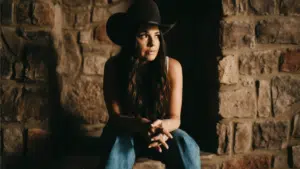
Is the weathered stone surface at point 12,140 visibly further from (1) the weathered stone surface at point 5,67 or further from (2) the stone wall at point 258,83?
(2) the stone wall at point 258,83

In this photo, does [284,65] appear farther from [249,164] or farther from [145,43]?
[145,43]

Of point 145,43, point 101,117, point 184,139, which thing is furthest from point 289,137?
point 101,117

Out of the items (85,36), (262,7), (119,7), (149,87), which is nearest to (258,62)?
(262,7)

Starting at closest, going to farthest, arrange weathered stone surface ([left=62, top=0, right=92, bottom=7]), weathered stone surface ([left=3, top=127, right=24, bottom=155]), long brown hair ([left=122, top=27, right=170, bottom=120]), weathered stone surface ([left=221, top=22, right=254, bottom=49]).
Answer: long brown hair ([left=122, top=27, right=170, bottom=120]), weathered stone surface ([left=3, top=127, right=24, bottom=155]), weathered stone surface ([left=221, top=22, right=254, bottom=49]), weathered stone surface ([left=62, top=0, right=92, bottom=7])

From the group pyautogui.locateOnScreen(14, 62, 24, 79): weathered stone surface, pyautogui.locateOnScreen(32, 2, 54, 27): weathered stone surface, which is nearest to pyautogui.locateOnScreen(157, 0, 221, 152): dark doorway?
pyautogui.locateOnScreen(32, 2, 54, 27): weathered stone surface

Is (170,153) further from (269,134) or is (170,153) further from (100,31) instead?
(100,31)

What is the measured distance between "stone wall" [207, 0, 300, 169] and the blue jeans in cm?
47

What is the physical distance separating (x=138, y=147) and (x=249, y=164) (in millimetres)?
872

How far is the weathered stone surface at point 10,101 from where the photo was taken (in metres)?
1.95

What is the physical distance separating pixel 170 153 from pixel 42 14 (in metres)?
1.17

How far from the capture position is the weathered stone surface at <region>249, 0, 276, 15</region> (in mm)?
2096

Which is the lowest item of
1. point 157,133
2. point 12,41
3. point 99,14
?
point 157,133

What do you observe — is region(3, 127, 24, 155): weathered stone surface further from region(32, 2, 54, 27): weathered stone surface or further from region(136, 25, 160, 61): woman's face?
region(136, 25, 160, 61): woman's face

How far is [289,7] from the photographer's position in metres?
2.13
